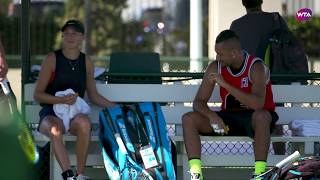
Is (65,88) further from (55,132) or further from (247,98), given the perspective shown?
(247,98)

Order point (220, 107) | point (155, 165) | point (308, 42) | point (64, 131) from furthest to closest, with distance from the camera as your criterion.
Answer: point (308, 42)
point (220, 107)
point (64, 131)
point (155, 165)

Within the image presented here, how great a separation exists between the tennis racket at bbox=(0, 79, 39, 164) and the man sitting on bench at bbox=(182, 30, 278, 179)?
3.93ft

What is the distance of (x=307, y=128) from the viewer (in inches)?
253

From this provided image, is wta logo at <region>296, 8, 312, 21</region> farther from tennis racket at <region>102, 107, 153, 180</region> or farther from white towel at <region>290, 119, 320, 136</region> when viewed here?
tennis racket at <region>102, 107, 153, 180</region>

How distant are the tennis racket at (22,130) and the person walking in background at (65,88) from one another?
0.50ft

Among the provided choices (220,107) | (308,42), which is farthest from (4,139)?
(308,42)

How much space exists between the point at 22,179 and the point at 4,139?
13.7 inches

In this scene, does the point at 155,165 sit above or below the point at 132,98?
below

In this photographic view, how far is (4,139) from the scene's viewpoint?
6430 millimetres

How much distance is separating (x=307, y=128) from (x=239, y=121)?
60 centimetres

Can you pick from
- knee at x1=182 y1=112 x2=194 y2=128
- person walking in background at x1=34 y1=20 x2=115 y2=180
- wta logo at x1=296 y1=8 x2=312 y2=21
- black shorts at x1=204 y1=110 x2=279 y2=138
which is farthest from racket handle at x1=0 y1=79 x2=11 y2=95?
wta logo at x1=296 y1=8 x2=312 y2=21

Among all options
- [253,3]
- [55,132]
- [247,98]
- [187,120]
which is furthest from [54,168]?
[253,3]

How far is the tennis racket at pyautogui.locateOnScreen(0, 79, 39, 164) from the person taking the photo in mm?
6203

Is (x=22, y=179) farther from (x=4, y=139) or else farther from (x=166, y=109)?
(x=166, y=109)
